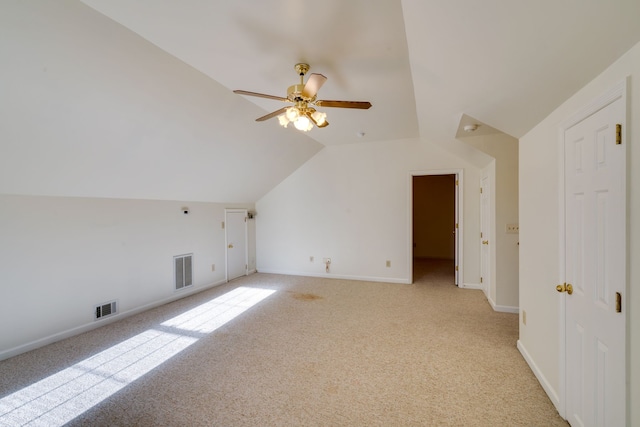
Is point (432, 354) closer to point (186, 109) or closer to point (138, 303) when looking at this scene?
point (186, 109)

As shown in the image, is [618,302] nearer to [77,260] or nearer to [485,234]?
[485,234]

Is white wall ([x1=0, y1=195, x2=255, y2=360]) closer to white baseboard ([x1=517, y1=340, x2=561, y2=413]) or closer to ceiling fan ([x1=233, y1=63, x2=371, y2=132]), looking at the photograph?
ceiling fan ([x1=233, y1=63, x2=371, y2=132])

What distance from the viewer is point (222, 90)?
275 cm

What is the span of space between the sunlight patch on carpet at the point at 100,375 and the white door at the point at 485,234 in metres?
3.84

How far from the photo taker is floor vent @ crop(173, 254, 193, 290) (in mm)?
4266

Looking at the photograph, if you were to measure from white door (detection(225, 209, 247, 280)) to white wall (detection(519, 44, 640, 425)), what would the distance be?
15.3 feet

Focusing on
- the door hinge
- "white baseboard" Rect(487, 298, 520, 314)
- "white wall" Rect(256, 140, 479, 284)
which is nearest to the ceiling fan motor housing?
the door hinge

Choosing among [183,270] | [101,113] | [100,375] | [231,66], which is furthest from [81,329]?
[231,66]

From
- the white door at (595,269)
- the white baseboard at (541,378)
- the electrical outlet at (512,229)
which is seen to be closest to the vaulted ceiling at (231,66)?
the white door at (595,269)

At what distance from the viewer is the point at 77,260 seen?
A: 303cm

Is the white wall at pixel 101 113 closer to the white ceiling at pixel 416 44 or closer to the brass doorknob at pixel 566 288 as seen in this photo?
the white ceiling at pixel 416 44

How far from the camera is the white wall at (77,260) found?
2568mm

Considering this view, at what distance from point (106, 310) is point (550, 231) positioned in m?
4.73

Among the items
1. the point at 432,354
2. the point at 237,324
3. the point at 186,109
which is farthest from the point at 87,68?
the point at 432,354
